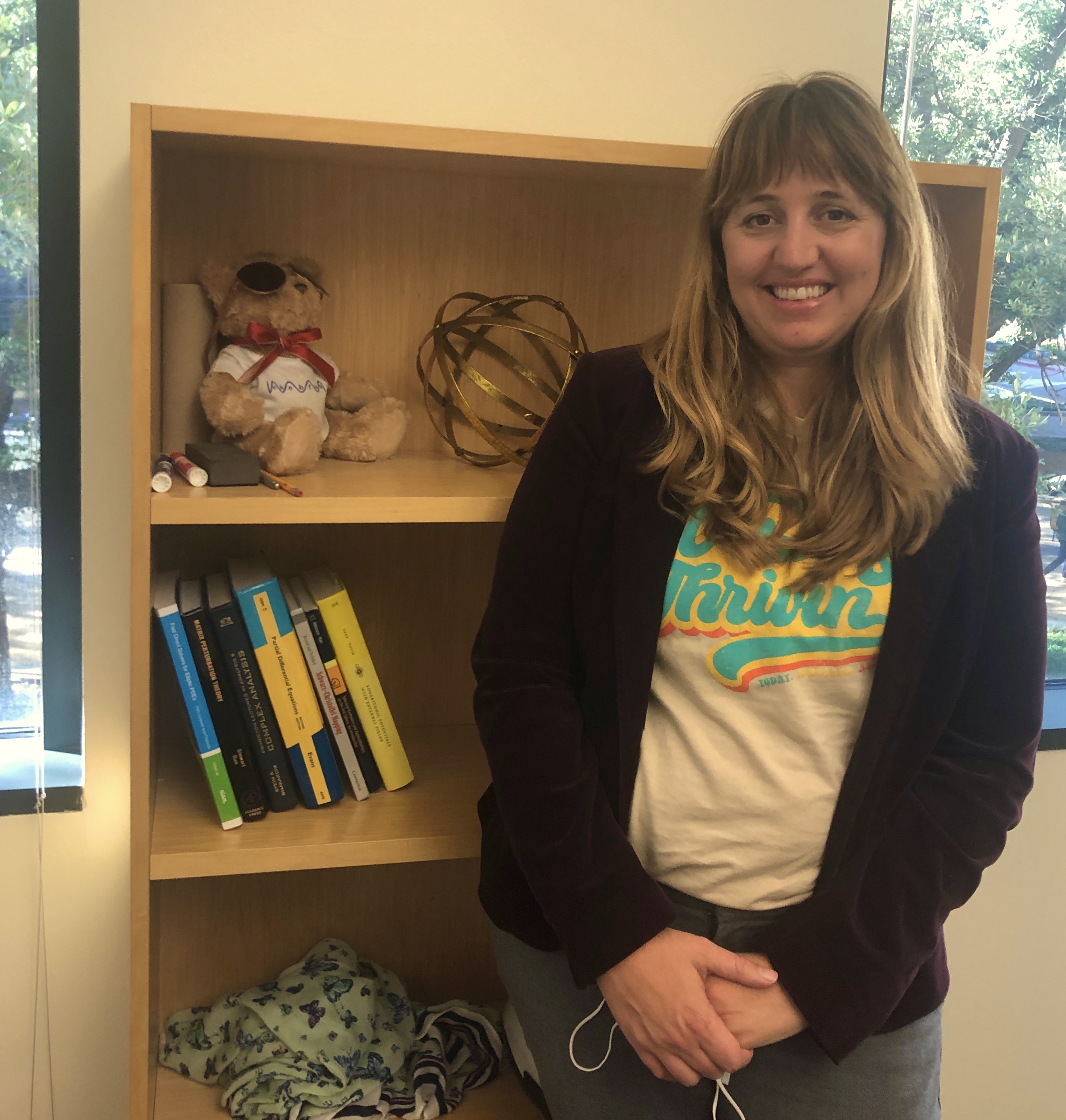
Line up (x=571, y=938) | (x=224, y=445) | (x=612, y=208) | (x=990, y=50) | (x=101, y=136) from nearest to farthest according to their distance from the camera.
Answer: (x=571, y=938) < (x=224, y=445) < (x=101, y=136) < (x=612, y=208) < (x=990, y=50)

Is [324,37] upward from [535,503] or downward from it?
upward

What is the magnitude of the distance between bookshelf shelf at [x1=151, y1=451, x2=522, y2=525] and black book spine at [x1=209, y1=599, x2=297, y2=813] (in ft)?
0.34

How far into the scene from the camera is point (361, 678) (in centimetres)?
110

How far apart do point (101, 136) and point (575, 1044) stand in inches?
42.5

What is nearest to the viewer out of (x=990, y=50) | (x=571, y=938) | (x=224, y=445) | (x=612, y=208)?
(x=571, y=938)

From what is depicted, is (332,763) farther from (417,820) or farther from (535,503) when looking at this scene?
(535,503)

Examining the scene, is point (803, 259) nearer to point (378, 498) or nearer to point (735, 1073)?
point (378, 498)

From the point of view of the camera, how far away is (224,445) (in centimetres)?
106

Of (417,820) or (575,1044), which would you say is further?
(417,820)

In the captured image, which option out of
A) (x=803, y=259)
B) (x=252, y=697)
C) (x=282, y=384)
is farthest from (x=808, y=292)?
(x=252, y=697)

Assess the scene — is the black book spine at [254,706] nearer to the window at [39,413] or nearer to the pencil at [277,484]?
the pencil at [277,484]

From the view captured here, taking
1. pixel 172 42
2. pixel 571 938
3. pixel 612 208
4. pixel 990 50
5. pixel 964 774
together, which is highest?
pixel 990 50

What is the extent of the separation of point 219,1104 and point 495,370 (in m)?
0.91

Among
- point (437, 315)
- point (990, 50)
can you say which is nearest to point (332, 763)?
point (437, 315)
